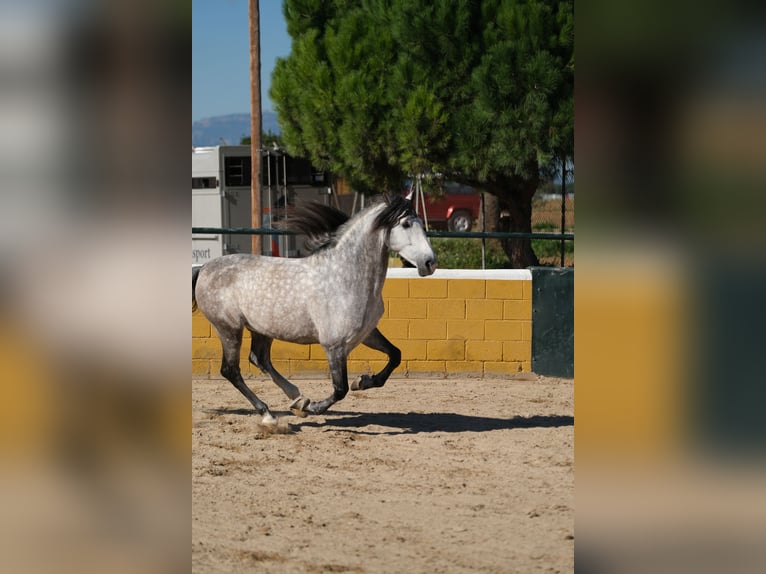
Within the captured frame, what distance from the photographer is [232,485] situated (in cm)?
509

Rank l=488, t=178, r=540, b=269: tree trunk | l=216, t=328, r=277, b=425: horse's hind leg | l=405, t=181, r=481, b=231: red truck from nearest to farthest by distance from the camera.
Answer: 1. l=216, t=328, r=277, b=425: horse's hind leg
2. l=488, t=178, r=540, b=269: tree trunk
3. l=405, t=181, r=481, b=231: red truck

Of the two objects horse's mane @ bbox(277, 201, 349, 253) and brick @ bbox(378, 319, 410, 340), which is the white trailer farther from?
horse's mane @ bbox(277, 201, 349, 253)

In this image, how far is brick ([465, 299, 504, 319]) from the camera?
29.9 feet

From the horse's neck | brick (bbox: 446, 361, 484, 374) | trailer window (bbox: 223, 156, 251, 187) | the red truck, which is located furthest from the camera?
the red truck

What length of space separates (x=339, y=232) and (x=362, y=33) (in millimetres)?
11367

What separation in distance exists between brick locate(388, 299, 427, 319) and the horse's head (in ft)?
8.73

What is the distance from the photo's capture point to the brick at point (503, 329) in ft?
30.0

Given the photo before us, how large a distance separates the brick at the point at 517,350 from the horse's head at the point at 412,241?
3.00m

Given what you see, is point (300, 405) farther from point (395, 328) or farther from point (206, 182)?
Result: point (206, 182)

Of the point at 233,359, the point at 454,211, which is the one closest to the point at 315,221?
the point at 233,359

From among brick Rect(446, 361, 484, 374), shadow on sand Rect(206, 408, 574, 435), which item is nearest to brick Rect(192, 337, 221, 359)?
shadow on sand Rect(206, 408, 574, 435)

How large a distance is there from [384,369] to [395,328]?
2.40 metres
